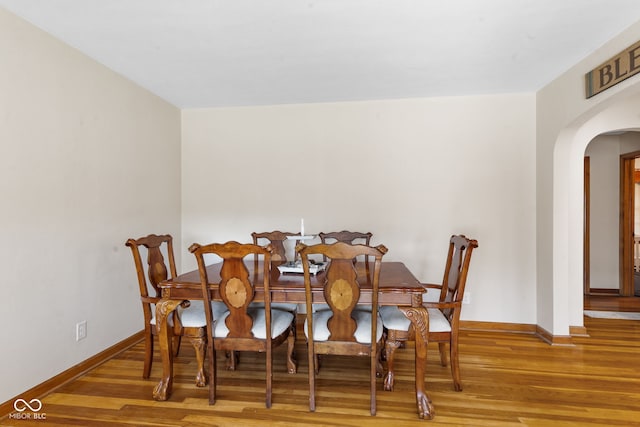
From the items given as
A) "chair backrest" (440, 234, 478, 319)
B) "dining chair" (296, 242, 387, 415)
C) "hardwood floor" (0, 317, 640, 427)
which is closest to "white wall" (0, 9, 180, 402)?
"hardwood floor" (0, 317, 640, 427)

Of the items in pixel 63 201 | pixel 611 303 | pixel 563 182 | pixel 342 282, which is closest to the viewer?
pixel 342 282

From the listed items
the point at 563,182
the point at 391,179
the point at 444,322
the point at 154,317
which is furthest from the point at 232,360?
the point at 563,182

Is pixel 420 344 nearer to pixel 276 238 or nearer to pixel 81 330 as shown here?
pixel 276 238

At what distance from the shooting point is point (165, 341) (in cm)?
207

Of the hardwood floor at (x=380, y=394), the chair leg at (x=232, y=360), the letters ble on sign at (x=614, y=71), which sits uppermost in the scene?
the letters ble on sign at (x=614, y=71)

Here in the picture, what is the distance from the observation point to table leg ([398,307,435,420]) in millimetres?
1892

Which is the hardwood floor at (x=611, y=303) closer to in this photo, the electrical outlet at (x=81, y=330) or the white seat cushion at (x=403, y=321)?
the white seat cushion at (x=403, y=321)

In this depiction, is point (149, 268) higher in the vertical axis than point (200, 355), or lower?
higher

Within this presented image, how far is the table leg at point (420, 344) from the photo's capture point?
1.89 m

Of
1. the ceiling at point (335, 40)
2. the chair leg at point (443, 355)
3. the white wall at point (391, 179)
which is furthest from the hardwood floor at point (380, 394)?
the ceiling at point (335, 40)

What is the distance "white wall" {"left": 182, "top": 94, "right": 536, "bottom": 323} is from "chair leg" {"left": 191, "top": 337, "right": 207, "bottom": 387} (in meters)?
1.58

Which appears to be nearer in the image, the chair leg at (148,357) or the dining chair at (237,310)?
the dining chair at (237,310)

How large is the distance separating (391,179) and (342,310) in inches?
73.8

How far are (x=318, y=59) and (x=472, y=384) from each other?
8.39 feet
